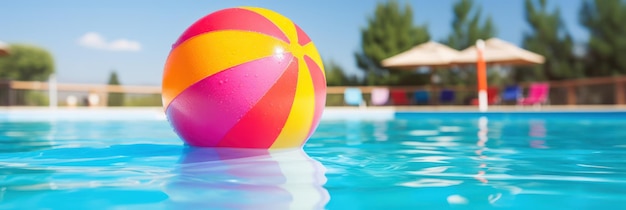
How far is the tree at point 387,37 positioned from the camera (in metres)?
27.1

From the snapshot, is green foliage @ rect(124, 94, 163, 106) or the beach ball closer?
the beach ball

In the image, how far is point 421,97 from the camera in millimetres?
20938

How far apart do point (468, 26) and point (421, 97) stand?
760cm

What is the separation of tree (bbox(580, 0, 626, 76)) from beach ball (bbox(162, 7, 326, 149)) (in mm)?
23290

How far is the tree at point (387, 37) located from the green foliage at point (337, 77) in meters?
0.75

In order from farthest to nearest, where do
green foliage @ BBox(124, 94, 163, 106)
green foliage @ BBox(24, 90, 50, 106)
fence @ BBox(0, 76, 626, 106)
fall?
green foliage @ BBox(124, 94, 163, 106)
green foliage @ BBox(24, 90, 50, 106)
fence @ BBox(0, 76, 626, 106)

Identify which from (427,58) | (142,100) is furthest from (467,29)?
(142,100)

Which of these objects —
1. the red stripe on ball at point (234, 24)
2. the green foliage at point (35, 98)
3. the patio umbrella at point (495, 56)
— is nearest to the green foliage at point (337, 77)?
the patio umbrella at point (495, 56)

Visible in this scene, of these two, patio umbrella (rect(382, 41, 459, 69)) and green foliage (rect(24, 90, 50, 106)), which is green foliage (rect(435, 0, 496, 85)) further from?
green foliage (rect(24, 90, 50, 106))

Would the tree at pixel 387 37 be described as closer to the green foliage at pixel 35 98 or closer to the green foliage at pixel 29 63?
the green foliage at pixel 35 98

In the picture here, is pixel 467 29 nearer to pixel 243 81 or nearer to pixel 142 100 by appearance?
pixel 142 100

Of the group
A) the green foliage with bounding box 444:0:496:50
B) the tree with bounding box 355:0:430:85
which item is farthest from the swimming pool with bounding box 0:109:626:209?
the green foliage with bounding box 444:0:496:50

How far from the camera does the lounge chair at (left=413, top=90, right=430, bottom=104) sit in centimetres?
2087

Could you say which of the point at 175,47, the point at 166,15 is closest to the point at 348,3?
the point at 166,15
